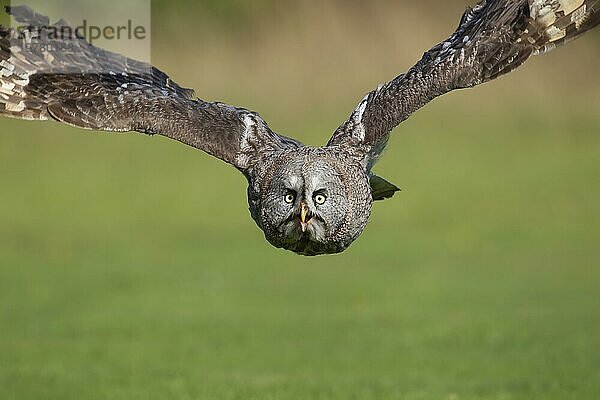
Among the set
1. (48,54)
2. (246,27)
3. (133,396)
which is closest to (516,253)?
(246,27)

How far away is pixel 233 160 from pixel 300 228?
123 cm

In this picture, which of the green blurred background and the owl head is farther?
the green blurred background

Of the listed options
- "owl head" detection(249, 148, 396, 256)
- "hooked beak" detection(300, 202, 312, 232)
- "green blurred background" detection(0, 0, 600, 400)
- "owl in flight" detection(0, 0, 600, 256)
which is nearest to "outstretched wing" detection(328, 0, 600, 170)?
"owl in flight" detection(0, 0, 600, 256)

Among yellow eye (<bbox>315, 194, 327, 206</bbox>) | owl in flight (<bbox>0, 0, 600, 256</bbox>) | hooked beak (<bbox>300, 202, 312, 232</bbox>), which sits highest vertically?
owl in flight (<bbox>0, 0, 600, 256</bbox>)

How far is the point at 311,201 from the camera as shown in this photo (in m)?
11.5

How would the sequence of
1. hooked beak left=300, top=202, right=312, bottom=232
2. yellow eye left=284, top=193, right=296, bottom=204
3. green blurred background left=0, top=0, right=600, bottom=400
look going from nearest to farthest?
hooked beak left=300, top=202, right=312, bottom=232 → yellow eye left=284, top=193, right=296, bottom=204 → green blurred background left=0, top=0, right=600, bottom=400

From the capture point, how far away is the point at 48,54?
13.9 metres

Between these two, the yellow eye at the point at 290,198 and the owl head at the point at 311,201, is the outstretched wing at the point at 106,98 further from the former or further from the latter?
the yellow eye at the point at 290,198

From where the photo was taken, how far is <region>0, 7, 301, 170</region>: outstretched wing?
12672 millimetres

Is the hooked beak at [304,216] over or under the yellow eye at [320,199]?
under

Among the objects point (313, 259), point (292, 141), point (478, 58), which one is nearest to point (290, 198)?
point (292, 141)

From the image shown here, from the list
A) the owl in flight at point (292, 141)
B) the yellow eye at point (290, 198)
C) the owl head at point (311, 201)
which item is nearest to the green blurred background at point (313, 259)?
the owl in flight at point (292, 141)

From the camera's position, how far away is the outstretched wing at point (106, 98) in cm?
1267

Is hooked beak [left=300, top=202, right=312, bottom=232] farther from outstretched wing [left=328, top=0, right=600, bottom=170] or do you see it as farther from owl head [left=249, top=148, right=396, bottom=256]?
outstretched wing [left=328, top=0, right=600, bottom=170]
